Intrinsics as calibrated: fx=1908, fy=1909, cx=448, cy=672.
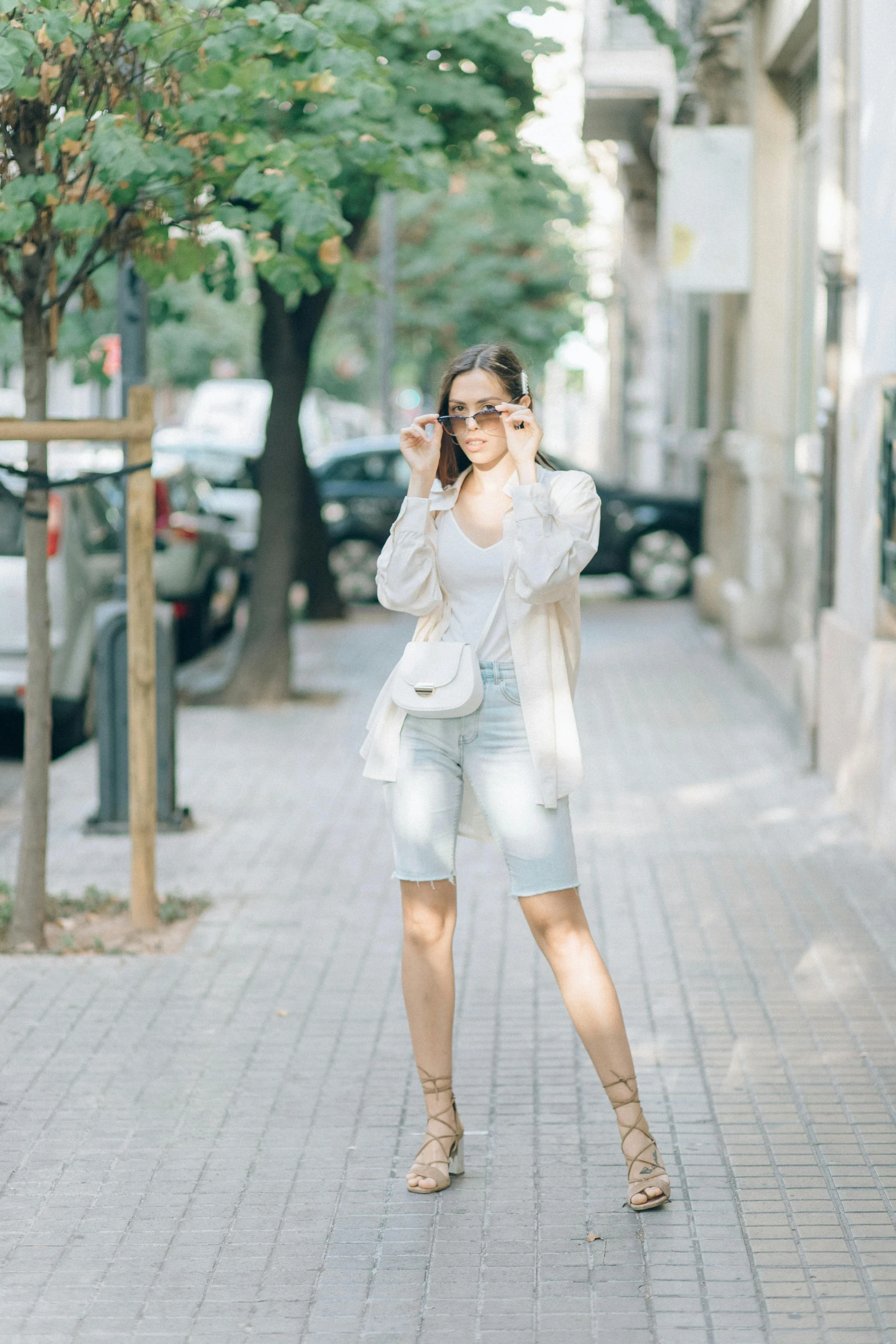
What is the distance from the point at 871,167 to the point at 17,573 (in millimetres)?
4785

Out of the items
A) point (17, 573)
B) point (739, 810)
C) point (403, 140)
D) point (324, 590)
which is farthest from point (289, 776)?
point (324, 590)

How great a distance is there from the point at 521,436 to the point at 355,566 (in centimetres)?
1610

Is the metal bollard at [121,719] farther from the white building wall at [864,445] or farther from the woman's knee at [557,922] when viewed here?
the woman's knee at [557,922]

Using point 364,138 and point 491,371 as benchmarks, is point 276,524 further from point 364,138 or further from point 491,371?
point 491,371

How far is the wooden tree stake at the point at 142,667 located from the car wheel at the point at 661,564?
46.4 ft

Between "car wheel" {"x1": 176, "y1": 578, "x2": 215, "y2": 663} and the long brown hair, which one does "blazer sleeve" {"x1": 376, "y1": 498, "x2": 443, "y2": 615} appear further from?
"car wheel" {"x1": 176, "y1": 578, "x2": 215, "y2": 663}

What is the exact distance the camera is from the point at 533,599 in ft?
13.8

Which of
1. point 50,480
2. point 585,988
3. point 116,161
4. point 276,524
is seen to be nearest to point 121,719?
point 50,480

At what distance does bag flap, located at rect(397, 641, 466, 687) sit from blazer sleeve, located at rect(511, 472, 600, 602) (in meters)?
0.21

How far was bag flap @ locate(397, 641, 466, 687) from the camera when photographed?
4.27 meters

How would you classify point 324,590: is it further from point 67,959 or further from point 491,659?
point 491,659

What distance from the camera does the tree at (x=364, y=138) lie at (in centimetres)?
689

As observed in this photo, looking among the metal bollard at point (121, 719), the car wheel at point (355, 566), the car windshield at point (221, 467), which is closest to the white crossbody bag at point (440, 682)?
the metal bollard at point (121, 719)

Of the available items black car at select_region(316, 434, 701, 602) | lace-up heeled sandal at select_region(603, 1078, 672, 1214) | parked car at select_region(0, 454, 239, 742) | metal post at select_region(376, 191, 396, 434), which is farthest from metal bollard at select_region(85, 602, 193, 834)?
metal post at select_region(376, 191, 396, 434)
